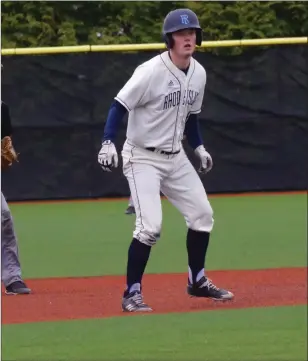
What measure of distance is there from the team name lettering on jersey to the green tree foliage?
850 cm

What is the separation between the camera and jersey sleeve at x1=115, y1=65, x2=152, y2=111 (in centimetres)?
648

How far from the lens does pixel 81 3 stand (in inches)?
621

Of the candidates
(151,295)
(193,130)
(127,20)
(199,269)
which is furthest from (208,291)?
(127,20)

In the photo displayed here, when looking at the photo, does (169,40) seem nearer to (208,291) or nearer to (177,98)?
(177,98)

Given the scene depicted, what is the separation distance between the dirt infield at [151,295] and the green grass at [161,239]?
441 millimetres

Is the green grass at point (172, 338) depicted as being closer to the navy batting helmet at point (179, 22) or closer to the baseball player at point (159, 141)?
the baseball player at point (159, 141)

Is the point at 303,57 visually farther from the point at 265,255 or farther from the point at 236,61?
the point at 265,255

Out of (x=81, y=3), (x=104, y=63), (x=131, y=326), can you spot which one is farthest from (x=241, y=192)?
(x=131, y=326)

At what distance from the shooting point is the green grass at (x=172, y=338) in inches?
218

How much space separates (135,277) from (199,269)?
511 millimetres

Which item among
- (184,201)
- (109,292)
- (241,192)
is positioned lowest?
(241,192)

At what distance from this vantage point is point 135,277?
6.72 m

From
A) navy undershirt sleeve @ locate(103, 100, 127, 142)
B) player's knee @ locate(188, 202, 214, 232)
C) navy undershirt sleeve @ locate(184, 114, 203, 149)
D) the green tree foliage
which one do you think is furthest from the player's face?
the green tree foliage

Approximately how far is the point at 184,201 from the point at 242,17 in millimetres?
9008
